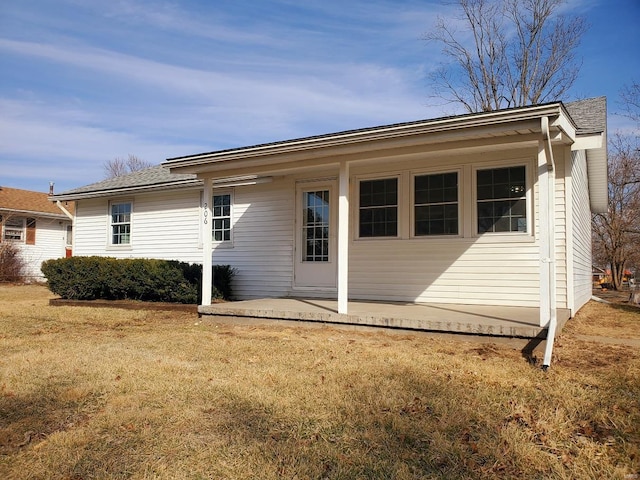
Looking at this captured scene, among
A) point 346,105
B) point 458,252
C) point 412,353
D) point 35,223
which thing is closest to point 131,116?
point 35,223

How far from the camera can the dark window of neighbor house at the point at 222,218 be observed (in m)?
10.9

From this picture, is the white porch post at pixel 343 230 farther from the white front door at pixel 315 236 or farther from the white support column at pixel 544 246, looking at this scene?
the white front door at pixel 315 236

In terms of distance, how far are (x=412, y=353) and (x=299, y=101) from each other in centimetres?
1662

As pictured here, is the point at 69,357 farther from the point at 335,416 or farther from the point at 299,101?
the point at 299,101

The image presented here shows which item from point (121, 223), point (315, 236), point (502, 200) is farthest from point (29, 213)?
point (502, 200)

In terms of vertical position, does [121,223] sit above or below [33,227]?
below

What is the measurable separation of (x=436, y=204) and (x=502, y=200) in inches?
43.7

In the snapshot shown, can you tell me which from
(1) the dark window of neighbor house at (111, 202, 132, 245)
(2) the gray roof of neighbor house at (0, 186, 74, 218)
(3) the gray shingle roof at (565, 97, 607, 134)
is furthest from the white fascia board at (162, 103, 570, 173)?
(2) the gray roof of neighbor house at (0, 186, 74, 218)

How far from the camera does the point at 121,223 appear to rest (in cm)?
1280

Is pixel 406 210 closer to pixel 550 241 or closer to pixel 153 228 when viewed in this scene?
pixel 550 241

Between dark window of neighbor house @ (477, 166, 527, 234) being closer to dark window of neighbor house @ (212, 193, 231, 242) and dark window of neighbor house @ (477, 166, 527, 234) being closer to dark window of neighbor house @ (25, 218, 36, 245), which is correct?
dark window of neighbor house @ (212, 193, 231, 242)

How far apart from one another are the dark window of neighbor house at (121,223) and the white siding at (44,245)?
10435 mm

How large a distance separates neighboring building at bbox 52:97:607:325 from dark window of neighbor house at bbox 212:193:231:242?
0.03 metres

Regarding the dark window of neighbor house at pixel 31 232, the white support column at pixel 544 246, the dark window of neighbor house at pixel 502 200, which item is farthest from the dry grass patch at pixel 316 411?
the dark window of neighbor house at pixel 31 232
